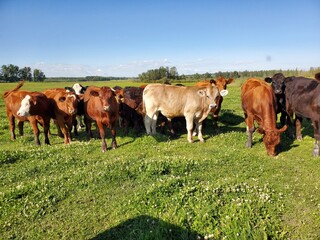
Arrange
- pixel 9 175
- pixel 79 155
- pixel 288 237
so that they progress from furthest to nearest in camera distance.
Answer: pixel 79 155 < pixel 9 175 < pixel 288 237

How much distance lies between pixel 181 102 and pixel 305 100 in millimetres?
5178

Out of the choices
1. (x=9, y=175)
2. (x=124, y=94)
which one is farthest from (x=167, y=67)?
(x=9, y=175)

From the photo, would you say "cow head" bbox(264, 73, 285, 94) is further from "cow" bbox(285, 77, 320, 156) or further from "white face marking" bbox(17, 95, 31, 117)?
"white face marking" bbox(17, 95, 31, 117)

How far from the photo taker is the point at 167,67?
100375mm

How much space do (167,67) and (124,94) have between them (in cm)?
8721

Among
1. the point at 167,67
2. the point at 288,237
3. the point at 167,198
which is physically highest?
the point at 167,67

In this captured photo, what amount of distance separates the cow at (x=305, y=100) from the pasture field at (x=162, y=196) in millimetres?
1190

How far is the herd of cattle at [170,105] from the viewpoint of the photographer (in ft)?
36.7

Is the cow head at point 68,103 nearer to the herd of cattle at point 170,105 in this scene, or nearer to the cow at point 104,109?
the herd of cattle at point 170,105

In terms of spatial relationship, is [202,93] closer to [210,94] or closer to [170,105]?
[210,94]

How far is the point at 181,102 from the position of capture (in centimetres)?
1308

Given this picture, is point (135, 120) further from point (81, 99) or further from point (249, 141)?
point (249, 141)

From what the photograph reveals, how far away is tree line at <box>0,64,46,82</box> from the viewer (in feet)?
443

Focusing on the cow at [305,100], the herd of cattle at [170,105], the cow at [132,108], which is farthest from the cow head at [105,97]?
the cow at [305,100]
